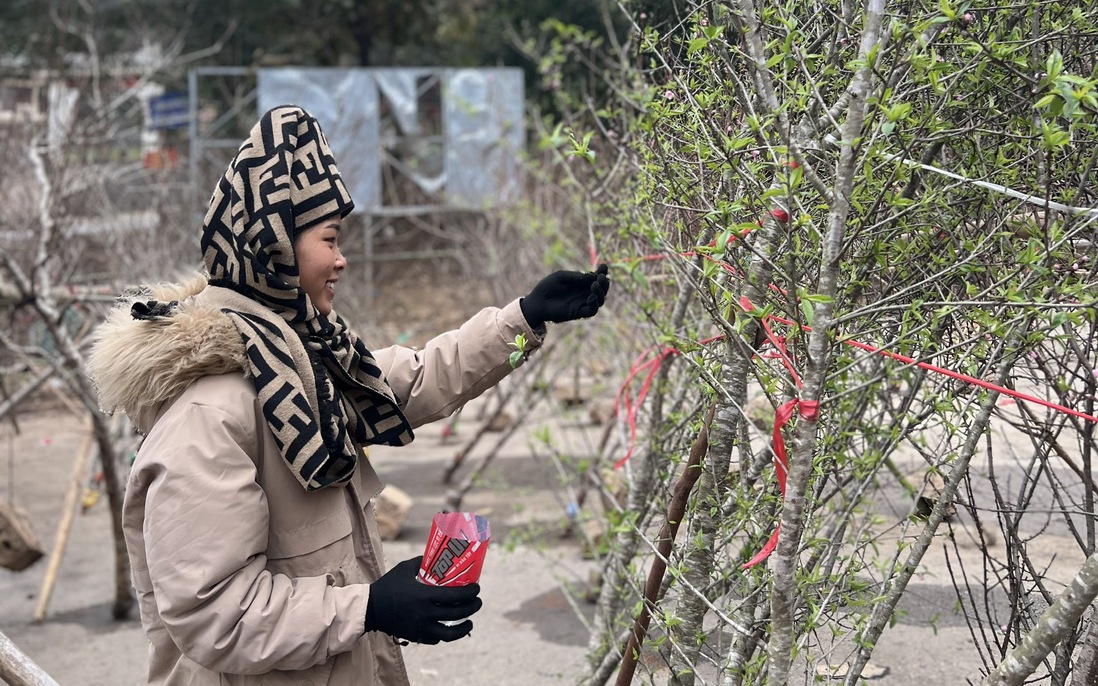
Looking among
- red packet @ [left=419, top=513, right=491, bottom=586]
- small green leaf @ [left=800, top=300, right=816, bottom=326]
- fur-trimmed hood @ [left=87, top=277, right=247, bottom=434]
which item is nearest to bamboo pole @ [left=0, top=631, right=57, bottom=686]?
fur-trimmed hood @ [left=87, top=277, right=247, bottom=434]

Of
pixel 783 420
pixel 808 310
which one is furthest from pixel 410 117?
pixel 808 310

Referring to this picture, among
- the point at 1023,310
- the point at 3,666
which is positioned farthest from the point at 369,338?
the point at 1023,310

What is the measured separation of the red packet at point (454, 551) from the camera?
2.11 metres

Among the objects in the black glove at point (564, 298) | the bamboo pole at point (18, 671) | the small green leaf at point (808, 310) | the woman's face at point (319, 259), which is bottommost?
the bamboo pole at point (18, 671)

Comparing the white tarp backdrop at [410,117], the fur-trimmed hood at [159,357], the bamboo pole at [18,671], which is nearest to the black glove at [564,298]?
the fur-trimmed hood at [159,357]

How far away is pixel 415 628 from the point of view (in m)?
2.03

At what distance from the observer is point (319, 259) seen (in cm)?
229

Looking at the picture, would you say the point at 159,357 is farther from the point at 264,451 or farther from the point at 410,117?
the point at 410,117

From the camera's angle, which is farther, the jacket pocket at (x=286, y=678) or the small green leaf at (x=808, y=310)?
the jacket pocket at (x=286, y=678)

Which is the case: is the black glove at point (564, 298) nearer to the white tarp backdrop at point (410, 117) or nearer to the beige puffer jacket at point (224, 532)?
the beige puffer jacket at point (224, 532)

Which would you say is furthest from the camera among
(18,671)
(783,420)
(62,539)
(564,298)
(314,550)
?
(62,539)

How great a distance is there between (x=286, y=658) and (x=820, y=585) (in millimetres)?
1134

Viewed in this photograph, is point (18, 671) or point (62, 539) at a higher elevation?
point (18, 671)

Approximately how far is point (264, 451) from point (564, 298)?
31.2 inches
